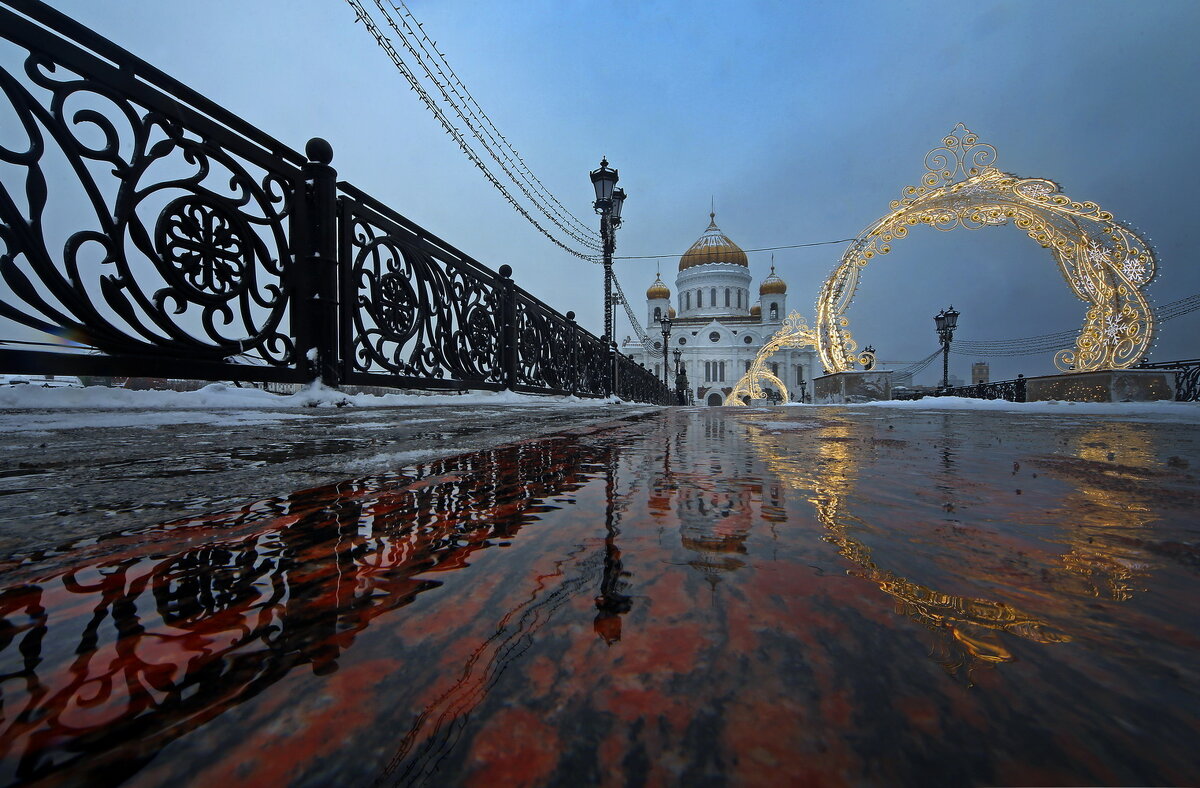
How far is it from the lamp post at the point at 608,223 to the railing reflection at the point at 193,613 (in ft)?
32.4

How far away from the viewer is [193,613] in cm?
41

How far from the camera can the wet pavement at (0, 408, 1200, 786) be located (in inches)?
10.0

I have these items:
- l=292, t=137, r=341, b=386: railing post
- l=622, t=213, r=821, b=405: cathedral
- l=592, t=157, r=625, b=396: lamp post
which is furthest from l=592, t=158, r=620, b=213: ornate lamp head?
l=622, t=213, r=821, b=405: cathedral

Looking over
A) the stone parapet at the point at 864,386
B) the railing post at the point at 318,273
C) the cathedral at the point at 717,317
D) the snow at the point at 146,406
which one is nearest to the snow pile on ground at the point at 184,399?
the snow at the point at 146,406

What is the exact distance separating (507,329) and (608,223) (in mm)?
5366

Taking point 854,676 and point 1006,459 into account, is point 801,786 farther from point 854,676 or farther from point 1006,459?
point 1006,459

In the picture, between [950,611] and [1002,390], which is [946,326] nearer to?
[1002,390]

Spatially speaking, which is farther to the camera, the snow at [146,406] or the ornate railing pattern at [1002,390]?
the ornate railing pattern at [1002,390]

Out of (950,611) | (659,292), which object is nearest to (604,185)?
(950,611)

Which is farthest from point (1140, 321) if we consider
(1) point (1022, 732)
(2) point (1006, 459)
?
(1) point (1022, 732)

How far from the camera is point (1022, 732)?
0.27 metres

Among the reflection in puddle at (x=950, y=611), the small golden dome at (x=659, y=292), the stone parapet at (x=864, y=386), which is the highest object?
the small golden dome at (x=659, y=292)

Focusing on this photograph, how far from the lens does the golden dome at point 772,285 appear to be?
Answer: 53656 millimetres

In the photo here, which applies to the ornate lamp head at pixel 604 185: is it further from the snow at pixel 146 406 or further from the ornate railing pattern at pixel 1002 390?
the ornate railing pattern at pixel 1002 390
